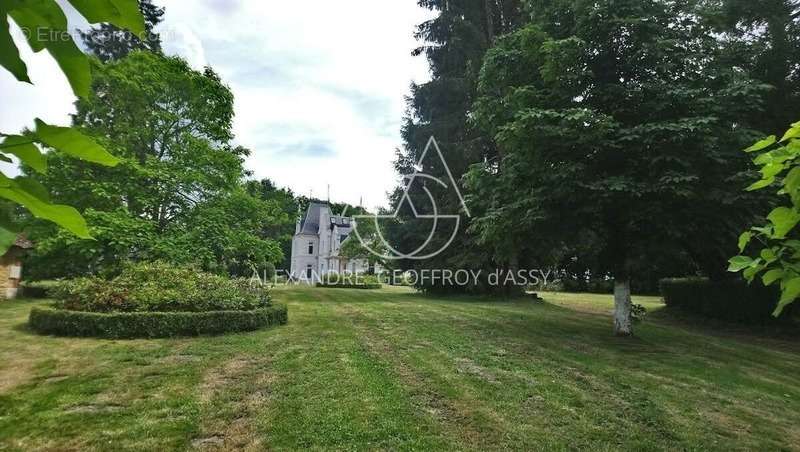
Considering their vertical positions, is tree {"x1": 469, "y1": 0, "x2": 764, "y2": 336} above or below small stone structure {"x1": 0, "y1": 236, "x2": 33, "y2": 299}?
above

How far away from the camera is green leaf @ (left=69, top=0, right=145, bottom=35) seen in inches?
26.7

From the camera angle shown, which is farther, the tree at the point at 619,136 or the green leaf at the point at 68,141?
the tree at the point at 619,136

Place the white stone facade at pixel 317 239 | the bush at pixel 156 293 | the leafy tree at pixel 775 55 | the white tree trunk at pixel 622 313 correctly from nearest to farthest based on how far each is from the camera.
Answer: the bush at pixel 156 293 → the white tree trunk at pixel 622 313 → the leafy tree at pixel 775 55 → the white stone facade at pixel 317 239

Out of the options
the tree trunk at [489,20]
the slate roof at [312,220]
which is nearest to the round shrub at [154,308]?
the tree trunk at [489,20]

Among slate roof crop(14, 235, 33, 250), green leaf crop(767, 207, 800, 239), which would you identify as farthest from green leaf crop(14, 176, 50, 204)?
slate roof crop(14, 235, 33, 250)

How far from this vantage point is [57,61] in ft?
2.30

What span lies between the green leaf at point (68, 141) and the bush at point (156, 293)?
10.3 meters

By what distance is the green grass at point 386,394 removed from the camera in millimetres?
4379

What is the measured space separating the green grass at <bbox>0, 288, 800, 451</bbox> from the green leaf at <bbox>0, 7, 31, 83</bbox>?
4145mm

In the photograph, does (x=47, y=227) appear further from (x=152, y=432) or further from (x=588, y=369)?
(x=588, y=369)

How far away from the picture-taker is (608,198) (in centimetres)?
912

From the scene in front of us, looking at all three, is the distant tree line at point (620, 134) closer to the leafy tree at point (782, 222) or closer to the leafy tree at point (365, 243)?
the leafy tree at point (782, 222)

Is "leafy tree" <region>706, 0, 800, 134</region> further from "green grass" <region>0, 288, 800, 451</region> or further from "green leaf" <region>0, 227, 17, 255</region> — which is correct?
"green leaf" <region>0, 227, 17, 255</region>

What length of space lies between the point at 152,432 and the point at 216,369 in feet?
7.67
